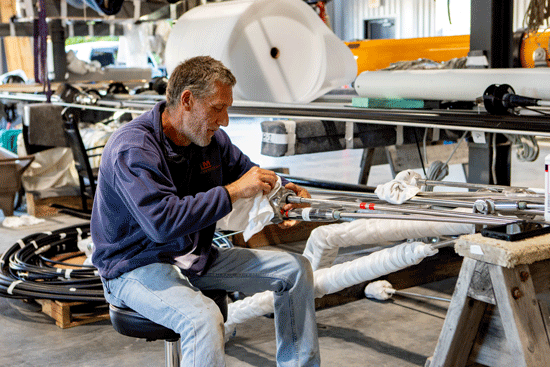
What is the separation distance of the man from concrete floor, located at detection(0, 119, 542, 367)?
2.74ft

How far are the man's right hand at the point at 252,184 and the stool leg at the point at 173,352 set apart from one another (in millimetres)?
543

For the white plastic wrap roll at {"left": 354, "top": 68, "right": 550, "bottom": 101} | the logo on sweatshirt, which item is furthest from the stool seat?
the white plastic wrap roll at {"left": 354, "top": 68, "right": 550, "bottom": 101}

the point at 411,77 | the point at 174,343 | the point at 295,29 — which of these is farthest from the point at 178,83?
the point at 295,29

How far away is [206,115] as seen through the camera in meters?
2.20

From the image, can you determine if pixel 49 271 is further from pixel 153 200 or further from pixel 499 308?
pixel 499 308

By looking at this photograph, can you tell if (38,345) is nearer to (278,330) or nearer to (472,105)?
(278,330)

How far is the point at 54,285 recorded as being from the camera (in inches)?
143

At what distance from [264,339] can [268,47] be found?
76.1 inches

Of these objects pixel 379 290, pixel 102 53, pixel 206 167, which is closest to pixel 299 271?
pixel 206 167

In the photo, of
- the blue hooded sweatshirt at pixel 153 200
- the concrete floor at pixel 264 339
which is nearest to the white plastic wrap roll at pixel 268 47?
the concrete floor at pixel 264 339

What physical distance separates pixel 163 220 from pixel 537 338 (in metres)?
1.11

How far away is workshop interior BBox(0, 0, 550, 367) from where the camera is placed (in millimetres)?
1802

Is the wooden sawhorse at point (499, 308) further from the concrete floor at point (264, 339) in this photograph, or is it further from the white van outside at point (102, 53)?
the white van outside at point (102, 53)

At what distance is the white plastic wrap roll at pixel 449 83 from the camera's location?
2965 mm
